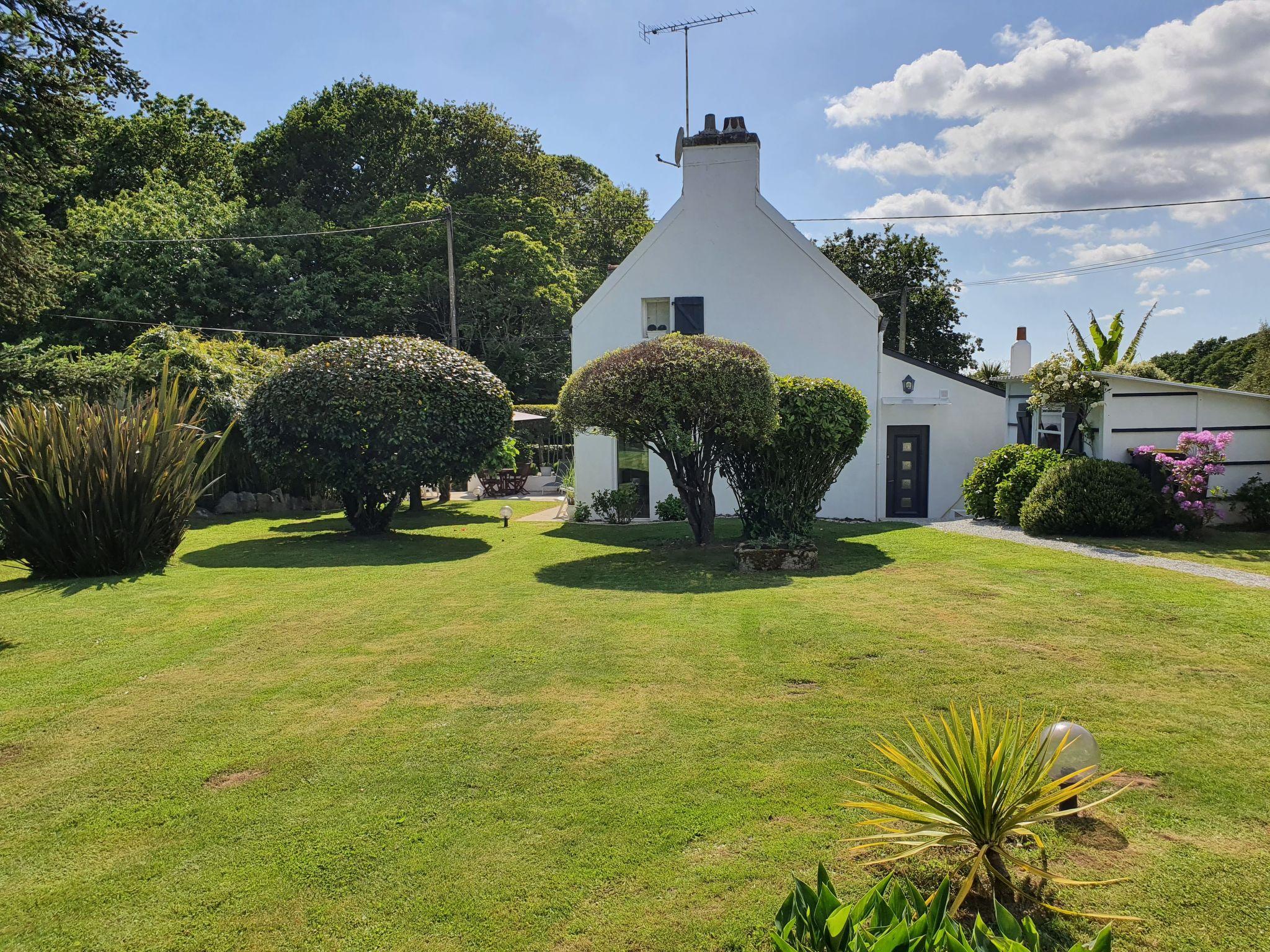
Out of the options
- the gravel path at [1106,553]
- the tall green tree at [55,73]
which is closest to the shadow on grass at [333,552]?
the tall green tree at [55,73]

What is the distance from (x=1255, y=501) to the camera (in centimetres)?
1240

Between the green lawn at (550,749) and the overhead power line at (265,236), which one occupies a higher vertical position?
the overhead power line at (265,236)

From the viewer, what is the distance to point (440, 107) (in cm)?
3678

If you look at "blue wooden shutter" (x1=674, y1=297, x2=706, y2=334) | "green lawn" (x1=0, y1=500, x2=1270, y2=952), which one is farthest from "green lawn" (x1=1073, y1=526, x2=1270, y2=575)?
"blue wooden shutter" (x1=674, y1=297, x2=706, y2=334)

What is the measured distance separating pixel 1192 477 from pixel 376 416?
13.3 metres

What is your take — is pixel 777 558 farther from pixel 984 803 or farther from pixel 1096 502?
pixel 984 803

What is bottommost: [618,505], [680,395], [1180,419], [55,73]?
[618,505]

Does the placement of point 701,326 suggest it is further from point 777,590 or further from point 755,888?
point 755,888

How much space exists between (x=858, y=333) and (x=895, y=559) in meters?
7.57

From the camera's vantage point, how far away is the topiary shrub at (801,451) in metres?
11.1

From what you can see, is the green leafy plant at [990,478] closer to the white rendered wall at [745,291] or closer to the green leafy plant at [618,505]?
the white rendered wall at [745,291]

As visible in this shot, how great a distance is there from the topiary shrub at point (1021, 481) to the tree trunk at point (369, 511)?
1143 centimetres

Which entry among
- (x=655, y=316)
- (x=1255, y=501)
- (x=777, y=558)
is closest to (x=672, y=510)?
(x=655, y=316)

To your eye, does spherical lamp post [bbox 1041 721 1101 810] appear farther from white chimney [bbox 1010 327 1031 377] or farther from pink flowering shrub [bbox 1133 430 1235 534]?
white chimney [bbox 1010 327 1031 377]
